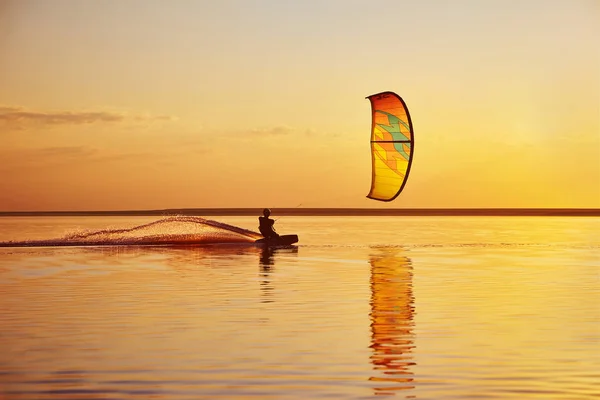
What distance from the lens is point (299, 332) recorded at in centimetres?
1633

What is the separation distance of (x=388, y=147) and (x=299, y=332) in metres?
20.0

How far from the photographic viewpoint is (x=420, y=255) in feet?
137

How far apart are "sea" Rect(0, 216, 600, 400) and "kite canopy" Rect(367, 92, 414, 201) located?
11.6 ft

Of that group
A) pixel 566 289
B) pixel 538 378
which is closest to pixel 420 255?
pixel 566 289

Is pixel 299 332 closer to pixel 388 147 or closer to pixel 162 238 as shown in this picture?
pixel 388 147

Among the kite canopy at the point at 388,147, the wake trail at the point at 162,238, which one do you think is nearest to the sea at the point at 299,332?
the kite canopy at the point at 388,147

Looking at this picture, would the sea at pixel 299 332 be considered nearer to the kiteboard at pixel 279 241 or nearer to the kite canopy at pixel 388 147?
the kite canopy at pixel 388 147

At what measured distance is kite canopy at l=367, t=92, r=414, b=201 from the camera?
35.0m

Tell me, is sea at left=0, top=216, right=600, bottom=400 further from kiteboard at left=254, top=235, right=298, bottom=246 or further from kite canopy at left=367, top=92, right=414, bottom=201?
kiteboard at left=254, top=235, right=298, bottom=246

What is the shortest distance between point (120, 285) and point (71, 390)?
48.0 feet

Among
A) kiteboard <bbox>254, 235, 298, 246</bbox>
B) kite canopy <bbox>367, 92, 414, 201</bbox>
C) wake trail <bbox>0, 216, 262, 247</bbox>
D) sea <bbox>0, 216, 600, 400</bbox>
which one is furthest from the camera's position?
wake trail <bbox>0, 216, 262, 247</bbox>

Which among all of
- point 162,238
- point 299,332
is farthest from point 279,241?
point 299,332

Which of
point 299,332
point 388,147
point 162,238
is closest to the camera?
point 299,332

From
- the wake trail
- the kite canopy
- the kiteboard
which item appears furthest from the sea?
the wake trail
